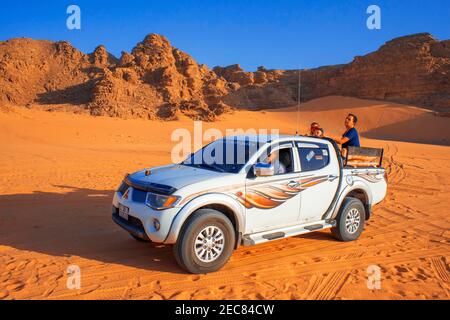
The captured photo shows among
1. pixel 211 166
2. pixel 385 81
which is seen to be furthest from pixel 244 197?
pixel 385 81

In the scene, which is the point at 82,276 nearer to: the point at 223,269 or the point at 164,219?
the point at 164,219

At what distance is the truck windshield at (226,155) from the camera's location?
19.6 ft

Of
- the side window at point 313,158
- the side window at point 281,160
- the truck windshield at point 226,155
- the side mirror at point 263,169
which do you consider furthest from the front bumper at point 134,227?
the side window at point 313,158

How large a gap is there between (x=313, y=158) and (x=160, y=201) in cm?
285

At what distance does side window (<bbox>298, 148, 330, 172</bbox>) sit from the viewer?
648 cm

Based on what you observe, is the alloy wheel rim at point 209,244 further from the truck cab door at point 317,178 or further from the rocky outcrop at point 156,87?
the rocky outcrop at point 156,87

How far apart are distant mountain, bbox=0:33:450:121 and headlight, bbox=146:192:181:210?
103 feet

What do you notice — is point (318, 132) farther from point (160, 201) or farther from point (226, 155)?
point (160, 201)

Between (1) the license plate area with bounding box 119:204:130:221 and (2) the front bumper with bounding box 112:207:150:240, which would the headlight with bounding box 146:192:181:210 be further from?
(1) the license plate area with bounding box 119:204:130:221

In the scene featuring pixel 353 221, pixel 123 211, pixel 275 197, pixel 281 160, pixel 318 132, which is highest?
pixel 318 132

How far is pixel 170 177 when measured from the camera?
561cm

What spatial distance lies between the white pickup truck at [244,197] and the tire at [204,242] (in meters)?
0.01

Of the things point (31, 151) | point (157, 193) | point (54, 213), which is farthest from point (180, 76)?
point (157, 193)

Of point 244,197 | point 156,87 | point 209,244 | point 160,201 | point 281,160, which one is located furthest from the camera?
point 156,87
